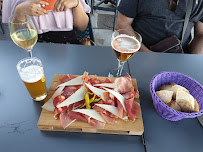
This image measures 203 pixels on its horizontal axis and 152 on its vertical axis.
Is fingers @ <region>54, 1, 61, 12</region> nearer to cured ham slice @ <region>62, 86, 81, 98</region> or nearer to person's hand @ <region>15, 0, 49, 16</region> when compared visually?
person's hand @ <region>15, 0, 49, 16</region>

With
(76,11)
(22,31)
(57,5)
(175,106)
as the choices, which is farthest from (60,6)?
(175,106)

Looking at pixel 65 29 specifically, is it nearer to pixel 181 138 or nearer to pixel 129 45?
pixel 129 45

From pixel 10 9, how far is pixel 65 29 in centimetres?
40

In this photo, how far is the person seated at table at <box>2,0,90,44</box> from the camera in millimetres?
999

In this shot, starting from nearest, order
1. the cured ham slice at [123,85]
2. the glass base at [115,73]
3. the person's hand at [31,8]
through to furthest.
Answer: the cured ham slice at [123,85]
the glass base at [115,73]
the person's hand at [31,8]

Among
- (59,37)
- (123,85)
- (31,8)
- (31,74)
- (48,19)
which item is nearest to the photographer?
(31,74)

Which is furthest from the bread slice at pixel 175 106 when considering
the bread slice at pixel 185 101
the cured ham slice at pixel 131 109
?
the cured ham slice at pixel 131 109

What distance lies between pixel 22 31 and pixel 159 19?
96 cm

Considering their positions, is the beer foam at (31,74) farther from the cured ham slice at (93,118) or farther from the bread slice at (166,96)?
the bread slice at (166,96)

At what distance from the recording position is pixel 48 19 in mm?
1090

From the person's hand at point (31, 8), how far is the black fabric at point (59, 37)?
0.66 feet

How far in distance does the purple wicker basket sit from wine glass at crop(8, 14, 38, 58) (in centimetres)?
55

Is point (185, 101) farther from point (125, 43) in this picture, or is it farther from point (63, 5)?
point (63, 5)

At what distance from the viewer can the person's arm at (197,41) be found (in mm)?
1200
